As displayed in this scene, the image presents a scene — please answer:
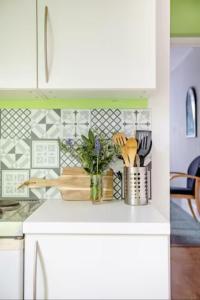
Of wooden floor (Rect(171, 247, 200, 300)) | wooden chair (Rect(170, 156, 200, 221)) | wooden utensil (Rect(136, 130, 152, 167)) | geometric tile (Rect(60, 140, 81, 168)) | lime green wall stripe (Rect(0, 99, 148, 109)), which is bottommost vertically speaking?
wooden floor (Rect(171, 247, 200, 300))

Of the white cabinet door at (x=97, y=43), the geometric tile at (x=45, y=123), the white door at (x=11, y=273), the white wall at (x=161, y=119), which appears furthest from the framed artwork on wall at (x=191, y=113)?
the white door at (x=11, y=273)

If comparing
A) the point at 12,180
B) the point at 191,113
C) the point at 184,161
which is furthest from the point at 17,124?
the point at 184,161

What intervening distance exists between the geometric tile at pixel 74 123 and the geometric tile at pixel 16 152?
0.71 ft

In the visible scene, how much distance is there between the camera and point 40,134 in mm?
1543

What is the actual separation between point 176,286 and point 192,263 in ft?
1.72

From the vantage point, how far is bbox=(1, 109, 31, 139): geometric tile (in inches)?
60.7

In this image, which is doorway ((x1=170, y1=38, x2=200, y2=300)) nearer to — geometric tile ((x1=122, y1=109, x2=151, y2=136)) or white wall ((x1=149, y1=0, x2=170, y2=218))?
white wall ((x1=149, y1=0, x2=170, y2=218))

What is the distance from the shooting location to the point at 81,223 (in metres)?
1.00

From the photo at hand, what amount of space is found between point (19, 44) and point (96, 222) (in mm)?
800

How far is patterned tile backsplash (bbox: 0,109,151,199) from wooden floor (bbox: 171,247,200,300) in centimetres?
137

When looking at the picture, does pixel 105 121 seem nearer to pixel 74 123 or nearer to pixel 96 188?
pixel 74 123

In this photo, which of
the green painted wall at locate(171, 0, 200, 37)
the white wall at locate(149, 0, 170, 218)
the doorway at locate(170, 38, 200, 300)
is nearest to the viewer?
the white wall at locate(149, 0, 170, 218)

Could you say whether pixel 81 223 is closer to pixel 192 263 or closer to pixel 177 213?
pixel 192 263

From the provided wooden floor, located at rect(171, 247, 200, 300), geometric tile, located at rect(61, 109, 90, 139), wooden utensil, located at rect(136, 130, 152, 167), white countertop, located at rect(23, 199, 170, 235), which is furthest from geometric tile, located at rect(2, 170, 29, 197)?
wooden floor, located at rect(171, 247, 200, 300)
